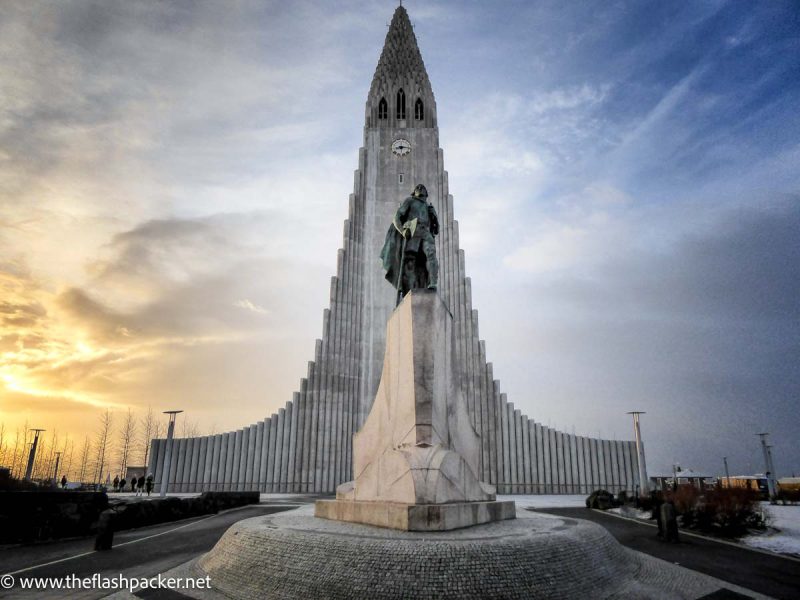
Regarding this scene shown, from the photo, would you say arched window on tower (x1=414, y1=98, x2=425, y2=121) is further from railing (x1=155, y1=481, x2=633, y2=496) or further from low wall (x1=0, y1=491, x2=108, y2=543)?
low wall (x1=0, y1=491, x2=108, y2=543)

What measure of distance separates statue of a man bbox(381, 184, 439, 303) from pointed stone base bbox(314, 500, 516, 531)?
3.91 m

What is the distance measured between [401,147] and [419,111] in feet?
12.9

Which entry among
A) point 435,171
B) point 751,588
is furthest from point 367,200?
point 751,588

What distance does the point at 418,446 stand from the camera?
282 inches

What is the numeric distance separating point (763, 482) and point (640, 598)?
38.9 metres

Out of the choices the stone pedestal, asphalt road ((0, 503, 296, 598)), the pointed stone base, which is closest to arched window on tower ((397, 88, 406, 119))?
the stone pedestal

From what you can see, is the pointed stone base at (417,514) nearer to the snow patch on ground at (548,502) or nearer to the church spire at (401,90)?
the snow patch on ground at (548,502)

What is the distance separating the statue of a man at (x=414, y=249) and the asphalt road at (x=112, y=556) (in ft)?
20.0

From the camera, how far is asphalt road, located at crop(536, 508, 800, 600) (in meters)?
6.44

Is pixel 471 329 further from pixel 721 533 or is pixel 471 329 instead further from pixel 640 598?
pixel 640 598

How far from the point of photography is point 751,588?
6227 mm

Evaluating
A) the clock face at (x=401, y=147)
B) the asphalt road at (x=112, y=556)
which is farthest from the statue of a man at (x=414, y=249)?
the clock face at (x=401, y=147)

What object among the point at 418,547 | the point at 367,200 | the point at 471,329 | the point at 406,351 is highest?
the point at 367,200

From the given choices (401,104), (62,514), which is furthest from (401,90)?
(62,514)
